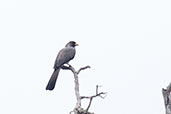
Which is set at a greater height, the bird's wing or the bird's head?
the bird's head

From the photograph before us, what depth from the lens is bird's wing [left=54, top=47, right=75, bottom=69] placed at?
9344 millimetres

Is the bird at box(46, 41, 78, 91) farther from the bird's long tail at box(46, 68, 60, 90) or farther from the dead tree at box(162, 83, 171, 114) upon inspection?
the dead tree at box(162, 83, 171, 114)

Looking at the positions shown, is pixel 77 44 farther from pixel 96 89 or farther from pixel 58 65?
pixel 96 89

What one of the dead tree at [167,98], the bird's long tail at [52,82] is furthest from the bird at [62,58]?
the dead tree at [167,98]

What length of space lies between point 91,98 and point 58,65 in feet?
8.74

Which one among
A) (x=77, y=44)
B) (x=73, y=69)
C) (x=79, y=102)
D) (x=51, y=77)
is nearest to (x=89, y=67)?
(x=73, y=69)

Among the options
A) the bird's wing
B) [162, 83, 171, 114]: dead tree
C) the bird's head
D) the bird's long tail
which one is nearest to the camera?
[162, 83, 171, 114]: dead tree

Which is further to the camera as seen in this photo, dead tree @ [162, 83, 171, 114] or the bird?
the bird

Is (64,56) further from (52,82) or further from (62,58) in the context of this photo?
(52,82)


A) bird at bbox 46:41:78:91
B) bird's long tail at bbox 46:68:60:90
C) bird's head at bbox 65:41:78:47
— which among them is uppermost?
bird's head at bbox 65:41:78:47

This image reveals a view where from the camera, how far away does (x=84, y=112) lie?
640cm

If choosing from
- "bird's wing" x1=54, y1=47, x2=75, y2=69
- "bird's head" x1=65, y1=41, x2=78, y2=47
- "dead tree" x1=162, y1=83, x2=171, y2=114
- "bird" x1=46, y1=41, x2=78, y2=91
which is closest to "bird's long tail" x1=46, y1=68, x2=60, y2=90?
"bird" x1=46, y1=41, x2=78, y2=91

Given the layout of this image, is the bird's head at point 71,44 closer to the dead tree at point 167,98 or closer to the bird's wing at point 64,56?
the bird's wing at point 64,56

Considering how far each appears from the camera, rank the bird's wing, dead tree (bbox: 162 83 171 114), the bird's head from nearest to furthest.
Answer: dead tree (bbox: 162 83 171 114) → the bird's wing → the bird's head
